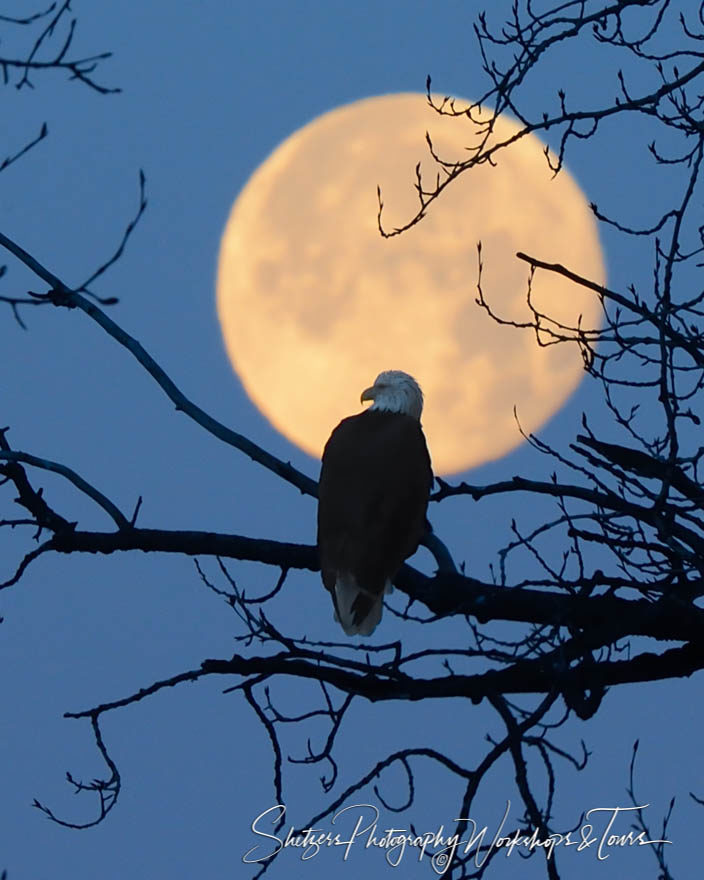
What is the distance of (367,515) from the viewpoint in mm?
6273

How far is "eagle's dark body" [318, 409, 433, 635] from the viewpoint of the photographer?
616 cm

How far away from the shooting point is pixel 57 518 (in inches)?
197

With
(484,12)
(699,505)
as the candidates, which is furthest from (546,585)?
(484,12)

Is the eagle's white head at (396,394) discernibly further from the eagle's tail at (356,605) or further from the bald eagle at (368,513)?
the eagle's tail at (356,605)

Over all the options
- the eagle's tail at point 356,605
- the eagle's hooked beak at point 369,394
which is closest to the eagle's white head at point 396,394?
the eagle's hooked beak at point 369,394

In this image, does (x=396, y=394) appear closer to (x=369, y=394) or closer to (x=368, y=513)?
(x=369, y=394)

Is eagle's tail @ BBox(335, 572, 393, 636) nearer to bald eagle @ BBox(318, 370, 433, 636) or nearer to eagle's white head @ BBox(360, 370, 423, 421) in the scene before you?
bald eagle @ BBox(318, 370, 433, 636)

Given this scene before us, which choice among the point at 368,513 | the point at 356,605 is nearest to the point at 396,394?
the point at 368,513

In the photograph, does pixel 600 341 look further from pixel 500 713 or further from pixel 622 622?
pixel 500 713

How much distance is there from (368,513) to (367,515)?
0.04ft

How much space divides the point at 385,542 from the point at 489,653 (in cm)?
215

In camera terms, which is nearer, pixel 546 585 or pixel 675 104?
pixel 546 585

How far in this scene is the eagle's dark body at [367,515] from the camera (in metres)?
6.16

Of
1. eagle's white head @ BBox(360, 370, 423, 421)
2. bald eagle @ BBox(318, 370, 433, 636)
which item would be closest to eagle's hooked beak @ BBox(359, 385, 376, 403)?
eagle's white head @ BBox(360, 370, 423, 421)
